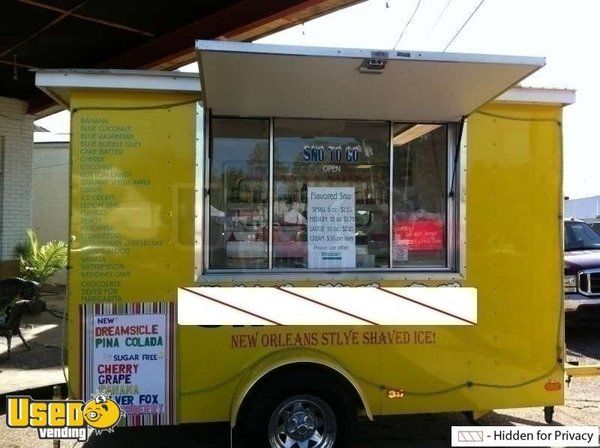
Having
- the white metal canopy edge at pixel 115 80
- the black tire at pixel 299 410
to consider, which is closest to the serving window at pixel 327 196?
the white metal canopy edge at pixel 115 80

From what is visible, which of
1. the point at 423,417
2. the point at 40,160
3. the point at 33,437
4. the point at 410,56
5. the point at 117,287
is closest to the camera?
the point at 410,56

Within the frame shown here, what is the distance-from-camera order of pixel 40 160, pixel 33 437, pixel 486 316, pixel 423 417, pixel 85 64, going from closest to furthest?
pixel 486 316 → pixel 33 437 → pixel 423 417 → pixel 85 64 → pixel 40 160

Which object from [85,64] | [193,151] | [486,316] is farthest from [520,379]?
[85,64]

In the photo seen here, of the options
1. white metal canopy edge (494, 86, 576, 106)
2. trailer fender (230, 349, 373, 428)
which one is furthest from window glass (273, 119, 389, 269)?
white metal canopy edge (494, 86, 576, 106)

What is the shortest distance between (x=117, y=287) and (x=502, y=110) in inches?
119

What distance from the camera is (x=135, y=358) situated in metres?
3.98

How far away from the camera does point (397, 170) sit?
173 inches

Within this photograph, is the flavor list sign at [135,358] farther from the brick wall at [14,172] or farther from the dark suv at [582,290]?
the brick wall at [14,172]

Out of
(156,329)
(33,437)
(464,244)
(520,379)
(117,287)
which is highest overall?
(464,244)

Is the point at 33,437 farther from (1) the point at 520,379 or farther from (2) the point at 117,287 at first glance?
(1) the point at 520,379

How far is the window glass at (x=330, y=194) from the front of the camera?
429cm

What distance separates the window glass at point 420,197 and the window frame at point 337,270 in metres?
0.05

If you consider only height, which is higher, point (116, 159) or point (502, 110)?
point (502, 110)

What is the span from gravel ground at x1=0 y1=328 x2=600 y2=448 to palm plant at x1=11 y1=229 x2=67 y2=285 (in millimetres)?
5369
